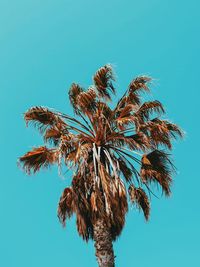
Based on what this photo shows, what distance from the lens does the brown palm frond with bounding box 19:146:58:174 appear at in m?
16.2

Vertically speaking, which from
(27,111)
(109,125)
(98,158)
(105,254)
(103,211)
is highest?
(27,111)

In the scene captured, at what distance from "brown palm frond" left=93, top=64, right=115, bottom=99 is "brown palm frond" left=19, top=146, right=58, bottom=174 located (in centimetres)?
280

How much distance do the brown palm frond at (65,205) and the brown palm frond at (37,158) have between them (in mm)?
1068

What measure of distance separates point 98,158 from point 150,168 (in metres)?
1.66

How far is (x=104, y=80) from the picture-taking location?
1805 centimetres

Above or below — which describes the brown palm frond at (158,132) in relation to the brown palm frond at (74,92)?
below

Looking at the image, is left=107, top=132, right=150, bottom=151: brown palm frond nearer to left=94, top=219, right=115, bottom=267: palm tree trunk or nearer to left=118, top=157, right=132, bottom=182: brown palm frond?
left=118, top=157, right=132, bottom=182: brown palm frond

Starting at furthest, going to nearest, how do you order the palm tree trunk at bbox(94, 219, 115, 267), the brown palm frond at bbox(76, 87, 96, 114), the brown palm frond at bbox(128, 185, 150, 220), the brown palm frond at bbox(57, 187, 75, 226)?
the brown palm frond at bbox(76, 87, 96, 114), the brown palm frond at bbox(128, 185, 150, 220), the brown palm frond at bbox(57, 187, 75, 226), the palm tree trunk at bbox(94, 219, 115, 267)

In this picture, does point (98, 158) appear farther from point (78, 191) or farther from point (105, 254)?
point (105, 254)

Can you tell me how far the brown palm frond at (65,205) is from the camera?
51.2 feet

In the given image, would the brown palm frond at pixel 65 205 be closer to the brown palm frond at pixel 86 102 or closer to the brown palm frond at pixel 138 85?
the brown palm frond at pixel 86 102

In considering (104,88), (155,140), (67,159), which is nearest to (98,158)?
(67,159)

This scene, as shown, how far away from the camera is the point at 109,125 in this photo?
1609 cm

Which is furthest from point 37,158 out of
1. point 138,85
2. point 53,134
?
point 138,85
